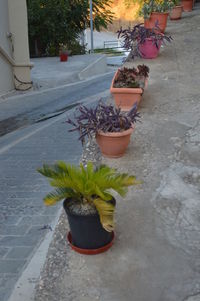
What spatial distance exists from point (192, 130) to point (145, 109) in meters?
0.95

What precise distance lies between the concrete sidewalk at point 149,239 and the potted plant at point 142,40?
2447mm

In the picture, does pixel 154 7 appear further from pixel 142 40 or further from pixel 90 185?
pixel 90 185

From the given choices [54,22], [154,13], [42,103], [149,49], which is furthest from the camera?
[54,22]

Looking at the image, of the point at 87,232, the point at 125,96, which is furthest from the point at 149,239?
the point at 125,96

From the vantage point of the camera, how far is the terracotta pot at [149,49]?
28.5 ft

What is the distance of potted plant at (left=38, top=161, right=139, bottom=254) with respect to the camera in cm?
332

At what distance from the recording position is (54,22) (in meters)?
19.7

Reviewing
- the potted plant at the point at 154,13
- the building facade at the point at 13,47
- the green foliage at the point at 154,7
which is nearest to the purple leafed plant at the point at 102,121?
the potted plant at the point at 154,13

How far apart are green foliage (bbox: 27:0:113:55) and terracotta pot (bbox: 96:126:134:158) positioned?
1532 centimetres

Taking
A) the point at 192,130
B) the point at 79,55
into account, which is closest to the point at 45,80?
the point at 79,55

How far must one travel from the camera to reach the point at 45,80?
14.8 metres

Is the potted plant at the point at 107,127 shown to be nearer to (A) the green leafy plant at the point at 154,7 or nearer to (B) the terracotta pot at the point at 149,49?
(B) the terracotta pot at the point at 149,49

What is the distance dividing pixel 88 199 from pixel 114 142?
1608 millimetres

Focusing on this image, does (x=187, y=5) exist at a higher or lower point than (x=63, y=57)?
higher
